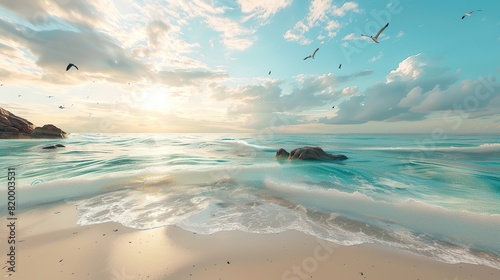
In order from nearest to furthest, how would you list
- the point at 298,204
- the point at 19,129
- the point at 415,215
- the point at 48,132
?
the point at 415,215, the point at 298,204, the point at 19,129, the point at 48,132

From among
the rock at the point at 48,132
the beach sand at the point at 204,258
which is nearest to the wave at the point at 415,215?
the beach sand at the point at 204,258

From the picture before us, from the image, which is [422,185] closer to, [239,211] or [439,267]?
[439,267]

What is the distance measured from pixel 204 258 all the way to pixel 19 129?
7456 cm

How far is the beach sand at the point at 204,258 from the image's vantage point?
454 cm

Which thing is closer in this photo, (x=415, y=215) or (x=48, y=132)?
(x=415, y=215)

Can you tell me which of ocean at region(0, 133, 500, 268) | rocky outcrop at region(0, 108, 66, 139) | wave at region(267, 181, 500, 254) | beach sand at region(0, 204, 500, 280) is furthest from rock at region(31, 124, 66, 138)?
wave at region(267, 181, 500, 254)

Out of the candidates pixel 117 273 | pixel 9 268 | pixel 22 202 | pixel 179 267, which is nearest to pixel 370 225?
pixel 179 267

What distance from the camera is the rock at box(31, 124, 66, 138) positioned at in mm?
55369

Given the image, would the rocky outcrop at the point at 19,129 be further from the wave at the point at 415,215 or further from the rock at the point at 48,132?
the wave at the point at 415,215

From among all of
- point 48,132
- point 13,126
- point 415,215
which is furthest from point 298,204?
point 48,132

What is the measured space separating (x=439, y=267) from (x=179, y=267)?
622 cm

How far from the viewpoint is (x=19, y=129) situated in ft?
171

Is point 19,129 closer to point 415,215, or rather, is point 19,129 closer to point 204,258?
point 204,258

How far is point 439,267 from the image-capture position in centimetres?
496
